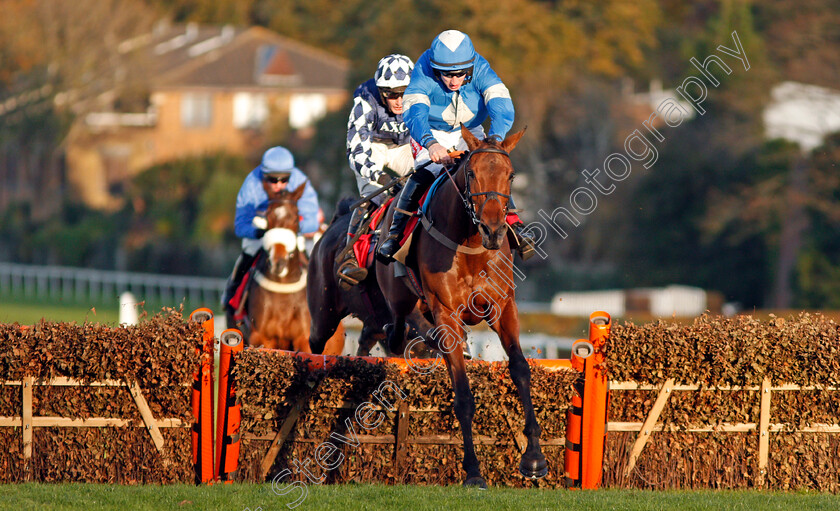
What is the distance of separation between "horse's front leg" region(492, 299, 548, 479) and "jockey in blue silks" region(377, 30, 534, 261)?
1.58 feet

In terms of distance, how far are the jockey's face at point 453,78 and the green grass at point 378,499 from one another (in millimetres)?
2363

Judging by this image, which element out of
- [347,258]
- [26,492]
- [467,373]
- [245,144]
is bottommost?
[26,492]

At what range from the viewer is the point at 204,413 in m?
6.00

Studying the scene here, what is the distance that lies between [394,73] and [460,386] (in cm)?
266

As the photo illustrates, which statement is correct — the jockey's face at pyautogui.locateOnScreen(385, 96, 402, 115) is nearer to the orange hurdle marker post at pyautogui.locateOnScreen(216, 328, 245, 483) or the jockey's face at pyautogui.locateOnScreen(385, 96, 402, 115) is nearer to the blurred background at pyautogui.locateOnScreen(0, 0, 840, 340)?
the orange hurdle marker post at pyautogui.locateOnScreen(216, 328, 245, 483)

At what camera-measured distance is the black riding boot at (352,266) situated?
6.77 meters

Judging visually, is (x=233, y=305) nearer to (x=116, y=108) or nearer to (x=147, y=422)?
(x=147, y=422)

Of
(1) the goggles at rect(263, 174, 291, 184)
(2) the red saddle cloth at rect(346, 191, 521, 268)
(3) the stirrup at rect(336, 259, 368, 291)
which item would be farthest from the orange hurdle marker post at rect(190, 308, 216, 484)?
(1) the goggles at rect(263, 174, 291, 184)

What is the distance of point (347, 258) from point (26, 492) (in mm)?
2552

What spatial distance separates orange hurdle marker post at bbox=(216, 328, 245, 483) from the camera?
19.6 feet

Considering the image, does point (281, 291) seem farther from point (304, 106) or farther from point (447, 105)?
point (304, 106)

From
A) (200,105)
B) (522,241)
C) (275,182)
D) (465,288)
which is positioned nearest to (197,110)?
(200,105)

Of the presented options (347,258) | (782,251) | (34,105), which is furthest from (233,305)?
(34,105)

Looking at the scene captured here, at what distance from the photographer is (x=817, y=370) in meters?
6.11
